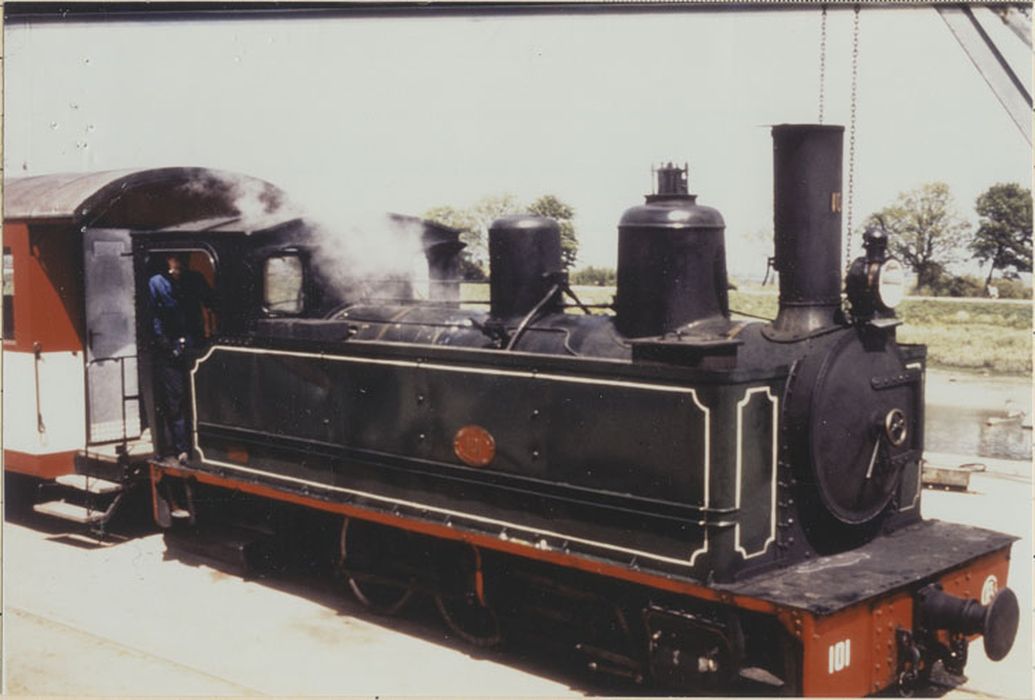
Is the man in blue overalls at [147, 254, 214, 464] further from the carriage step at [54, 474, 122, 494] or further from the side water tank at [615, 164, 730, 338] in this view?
the side water tank at [615, 164, 730, 338]

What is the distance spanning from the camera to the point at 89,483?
8367mm

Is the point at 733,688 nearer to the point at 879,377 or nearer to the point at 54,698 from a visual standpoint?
the point at 879,377

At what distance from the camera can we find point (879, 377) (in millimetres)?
5301

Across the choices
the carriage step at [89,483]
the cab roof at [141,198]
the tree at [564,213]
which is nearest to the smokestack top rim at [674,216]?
the cab roof at [141,198]

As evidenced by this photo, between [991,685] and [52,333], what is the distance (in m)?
7.42

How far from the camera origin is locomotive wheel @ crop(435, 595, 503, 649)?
5973 mm

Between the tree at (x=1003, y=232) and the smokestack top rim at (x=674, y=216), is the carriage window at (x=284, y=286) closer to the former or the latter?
the smokestack top rim at (x=674, y=216)

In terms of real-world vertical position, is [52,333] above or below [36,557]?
above

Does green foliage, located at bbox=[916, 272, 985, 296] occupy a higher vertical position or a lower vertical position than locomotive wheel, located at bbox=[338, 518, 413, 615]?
higher

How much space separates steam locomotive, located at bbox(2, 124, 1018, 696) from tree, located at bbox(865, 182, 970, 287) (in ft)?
28.9

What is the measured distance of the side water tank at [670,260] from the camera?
528 centimetres

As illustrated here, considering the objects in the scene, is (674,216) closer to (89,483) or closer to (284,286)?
(284,286)

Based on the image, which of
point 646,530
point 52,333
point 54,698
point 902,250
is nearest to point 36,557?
point 52,333

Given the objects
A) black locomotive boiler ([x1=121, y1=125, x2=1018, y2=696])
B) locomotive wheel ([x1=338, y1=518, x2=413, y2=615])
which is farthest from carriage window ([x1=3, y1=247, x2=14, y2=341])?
locomotive wheel ([x1=338, y1=518, x2=413, y2=615])
